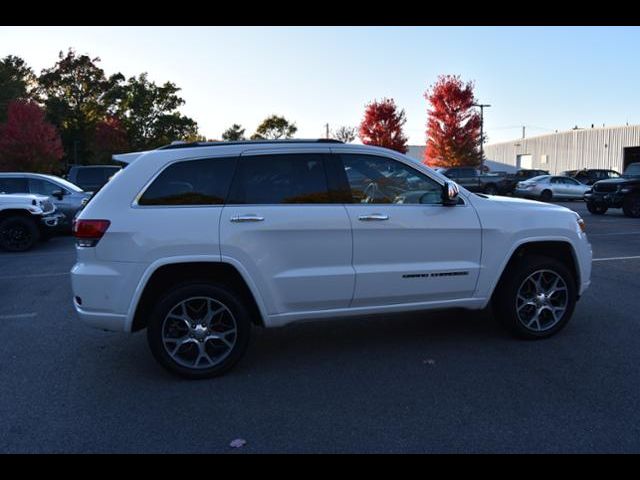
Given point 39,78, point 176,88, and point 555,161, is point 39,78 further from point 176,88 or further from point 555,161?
point 555,161

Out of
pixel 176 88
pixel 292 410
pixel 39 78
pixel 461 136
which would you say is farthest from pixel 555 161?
pixel 292 410

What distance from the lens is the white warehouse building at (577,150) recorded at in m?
44.6

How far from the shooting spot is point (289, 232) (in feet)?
15.2

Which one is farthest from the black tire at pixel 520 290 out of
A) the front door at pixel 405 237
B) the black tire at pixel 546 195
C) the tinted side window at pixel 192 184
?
the black tire at pixel 546 195

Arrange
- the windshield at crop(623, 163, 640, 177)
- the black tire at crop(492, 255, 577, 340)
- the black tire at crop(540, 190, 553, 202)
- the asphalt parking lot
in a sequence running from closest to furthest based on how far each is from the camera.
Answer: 1. the asphalt parking lot
2. the black tire at crop(492, 255, 577, 340)
3. the windshield at crop(623, 163, 640, 177)
4. the black tire at crop(540, 190, 553, 202)

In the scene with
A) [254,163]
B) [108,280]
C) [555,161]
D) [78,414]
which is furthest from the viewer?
[555,161]

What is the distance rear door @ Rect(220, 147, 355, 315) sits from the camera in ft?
15.0

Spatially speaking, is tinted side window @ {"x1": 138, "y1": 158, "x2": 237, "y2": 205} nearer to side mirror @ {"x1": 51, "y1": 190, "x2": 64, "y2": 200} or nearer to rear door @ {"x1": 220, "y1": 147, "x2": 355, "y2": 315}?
rear door @ {"x1": 220, "y1": 147, "x2": 355, "y2": 315}

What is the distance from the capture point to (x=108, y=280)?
4402 mm

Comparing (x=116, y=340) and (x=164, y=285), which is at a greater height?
(x=164, y=285)

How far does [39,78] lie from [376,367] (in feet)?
204

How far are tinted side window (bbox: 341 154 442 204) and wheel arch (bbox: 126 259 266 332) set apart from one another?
1.18 m

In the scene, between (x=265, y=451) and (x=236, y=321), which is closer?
(x=265, y=451)

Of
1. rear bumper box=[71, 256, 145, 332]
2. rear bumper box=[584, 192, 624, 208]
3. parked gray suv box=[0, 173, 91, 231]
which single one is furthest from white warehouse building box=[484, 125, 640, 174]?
rear bumper box=[71, 256, 145, 332]
